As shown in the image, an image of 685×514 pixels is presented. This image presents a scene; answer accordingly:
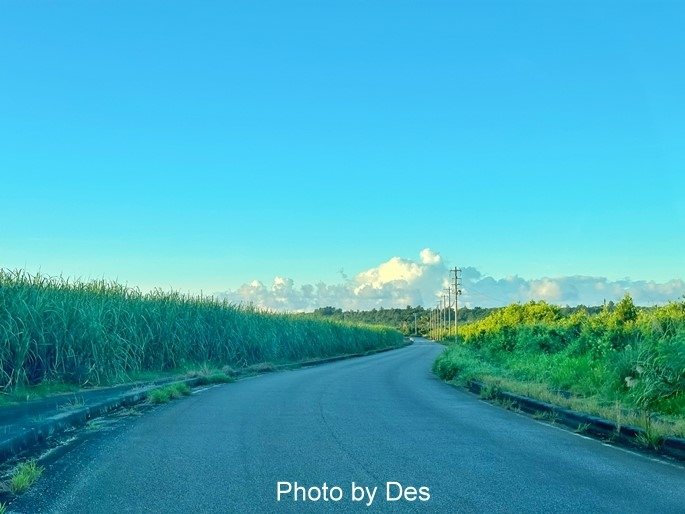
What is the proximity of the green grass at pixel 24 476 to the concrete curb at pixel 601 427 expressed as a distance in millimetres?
7158

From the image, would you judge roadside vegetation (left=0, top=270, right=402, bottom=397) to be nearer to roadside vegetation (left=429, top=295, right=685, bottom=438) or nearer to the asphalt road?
the asphalt road

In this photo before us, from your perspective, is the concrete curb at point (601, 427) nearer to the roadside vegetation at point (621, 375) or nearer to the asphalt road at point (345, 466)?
the roadside vegetation at point (621, 375)

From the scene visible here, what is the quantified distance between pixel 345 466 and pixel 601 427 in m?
4.90

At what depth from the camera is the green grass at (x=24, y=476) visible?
645 cm

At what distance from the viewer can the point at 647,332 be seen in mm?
15578

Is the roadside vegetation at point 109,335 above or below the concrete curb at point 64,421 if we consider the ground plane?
above

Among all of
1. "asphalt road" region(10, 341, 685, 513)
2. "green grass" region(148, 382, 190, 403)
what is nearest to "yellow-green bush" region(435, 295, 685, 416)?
"asphalt road" region(10, 341, 685, 513)

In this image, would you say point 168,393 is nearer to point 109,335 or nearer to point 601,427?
point 109,335

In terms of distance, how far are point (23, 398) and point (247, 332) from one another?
55.6 feet

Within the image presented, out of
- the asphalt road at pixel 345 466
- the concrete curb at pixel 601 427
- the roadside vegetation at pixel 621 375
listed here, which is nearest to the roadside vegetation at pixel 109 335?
the asphalt road at pixel 345 466

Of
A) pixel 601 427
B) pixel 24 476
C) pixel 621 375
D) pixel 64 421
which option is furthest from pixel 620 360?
pixel 24 476

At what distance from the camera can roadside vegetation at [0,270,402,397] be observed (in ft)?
48.2

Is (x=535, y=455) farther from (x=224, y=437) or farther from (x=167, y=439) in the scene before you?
(x=167, y=439)

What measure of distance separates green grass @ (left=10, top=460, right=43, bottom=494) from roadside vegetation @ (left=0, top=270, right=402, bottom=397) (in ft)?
22.0
